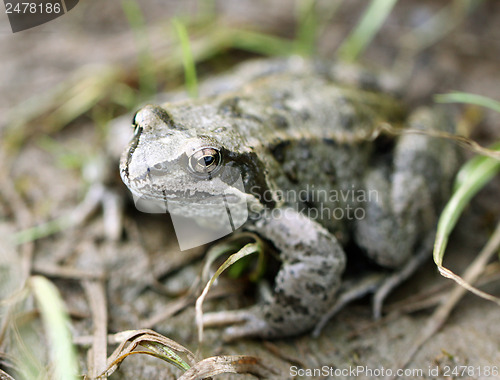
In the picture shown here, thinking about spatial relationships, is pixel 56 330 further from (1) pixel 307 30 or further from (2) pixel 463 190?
(1) pixel 307 30

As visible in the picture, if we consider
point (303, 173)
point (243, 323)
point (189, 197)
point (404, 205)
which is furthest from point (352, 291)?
point (189, 197)

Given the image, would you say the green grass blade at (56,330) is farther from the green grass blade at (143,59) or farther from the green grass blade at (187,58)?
the green grass blade at (143,59)

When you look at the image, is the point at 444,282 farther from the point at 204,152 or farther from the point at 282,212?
the point at 204,152

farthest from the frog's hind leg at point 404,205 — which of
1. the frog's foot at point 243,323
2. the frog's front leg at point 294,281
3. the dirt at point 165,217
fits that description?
the frog's foot at point 243,323

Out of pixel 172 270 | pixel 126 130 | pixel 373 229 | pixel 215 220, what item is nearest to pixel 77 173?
pixel 126 130

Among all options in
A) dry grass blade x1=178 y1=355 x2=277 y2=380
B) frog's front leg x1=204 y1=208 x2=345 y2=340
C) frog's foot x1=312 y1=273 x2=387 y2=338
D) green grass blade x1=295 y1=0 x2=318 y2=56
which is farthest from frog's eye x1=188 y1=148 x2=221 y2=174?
green grass blade x1=295 y1=0 x2=318 y2=56

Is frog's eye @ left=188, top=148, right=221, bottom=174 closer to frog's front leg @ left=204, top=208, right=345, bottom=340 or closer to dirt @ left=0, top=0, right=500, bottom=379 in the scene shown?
frog's front leg @ left=204, top=208, right=345, bottom=340
